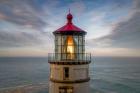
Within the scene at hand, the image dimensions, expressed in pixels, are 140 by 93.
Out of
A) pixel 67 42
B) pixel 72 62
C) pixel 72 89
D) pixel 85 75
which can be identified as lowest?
pixel 72 89

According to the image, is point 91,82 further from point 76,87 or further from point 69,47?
point 76,87

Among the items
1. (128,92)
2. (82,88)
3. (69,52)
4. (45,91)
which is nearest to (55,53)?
(69,52)

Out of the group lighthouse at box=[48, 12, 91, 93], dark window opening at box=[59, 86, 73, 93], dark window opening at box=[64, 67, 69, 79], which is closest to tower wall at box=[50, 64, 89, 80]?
lighthouse at box=[48, 12, 91, 93]

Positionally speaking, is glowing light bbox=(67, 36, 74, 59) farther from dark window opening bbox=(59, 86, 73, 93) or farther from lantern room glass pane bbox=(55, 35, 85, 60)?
dark window opening bbox=(59, 86, 73, 93)

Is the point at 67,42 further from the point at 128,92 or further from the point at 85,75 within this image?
the point at 128,92

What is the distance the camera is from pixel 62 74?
854cm

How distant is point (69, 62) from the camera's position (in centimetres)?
848

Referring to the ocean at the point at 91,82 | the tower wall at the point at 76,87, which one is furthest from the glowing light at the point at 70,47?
the ocean at the point at 91,82

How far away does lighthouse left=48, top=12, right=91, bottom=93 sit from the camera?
335 inches

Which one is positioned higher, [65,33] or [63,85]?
[65,33]

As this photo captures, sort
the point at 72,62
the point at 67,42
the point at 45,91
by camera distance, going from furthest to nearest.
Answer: the point at 45,91 → the point at 67,42 → the point at 72,62

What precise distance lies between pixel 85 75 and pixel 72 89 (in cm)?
87

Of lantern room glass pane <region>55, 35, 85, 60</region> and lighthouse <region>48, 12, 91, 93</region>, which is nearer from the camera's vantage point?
lighthouse <region>48, 12, 91, 93</region>

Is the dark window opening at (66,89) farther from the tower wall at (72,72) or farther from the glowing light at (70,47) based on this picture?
the glowing light at (70,47)
